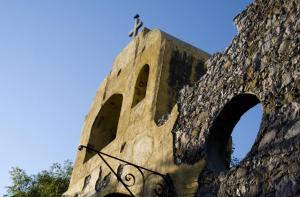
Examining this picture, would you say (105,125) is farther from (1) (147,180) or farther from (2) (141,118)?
(1) (147,180)

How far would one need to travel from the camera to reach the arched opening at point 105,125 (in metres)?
9.73

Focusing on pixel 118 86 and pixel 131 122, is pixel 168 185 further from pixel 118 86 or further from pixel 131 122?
pixel 118 86

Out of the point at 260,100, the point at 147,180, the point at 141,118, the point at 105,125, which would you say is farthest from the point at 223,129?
the point at 105,125

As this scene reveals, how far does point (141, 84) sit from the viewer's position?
830 centimetres

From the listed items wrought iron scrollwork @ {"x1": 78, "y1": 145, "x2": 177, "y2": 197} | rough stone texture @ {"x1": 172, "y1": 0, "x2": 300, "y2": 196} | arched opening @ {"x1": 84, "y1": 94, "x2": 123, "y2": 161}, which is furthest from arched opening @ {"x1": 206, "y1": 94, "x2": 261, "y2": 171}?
arched opening @ {"x1": 84, "y1": 94, "x2": 123, "y2": 161}

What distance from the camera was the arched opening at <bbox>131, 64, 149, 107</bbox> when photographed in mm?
8203

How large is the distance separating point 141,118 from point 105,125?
287 cm

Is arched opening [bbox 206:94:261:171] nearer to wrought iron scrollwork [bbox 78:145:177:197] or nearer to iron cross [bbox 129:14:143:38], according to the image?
wrought iron scrollwork [bbox 78:145:177:197]

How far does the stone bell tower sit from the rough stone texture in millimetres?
329

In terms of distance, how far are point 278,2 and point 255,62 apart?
0.77m

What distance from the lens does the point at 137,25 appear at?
983cm

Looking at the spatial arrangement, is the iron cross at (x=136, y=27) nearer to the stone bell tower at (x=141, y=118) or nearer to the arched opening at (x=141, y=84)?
the stone bell tower at (x=141, y=118)

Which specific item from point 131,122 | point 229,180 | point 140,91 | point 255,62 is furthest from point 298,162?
point 140,91

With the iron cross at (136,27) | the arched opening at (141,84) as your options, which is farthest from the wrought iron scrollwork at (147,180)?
the iron cross at (136,27)
